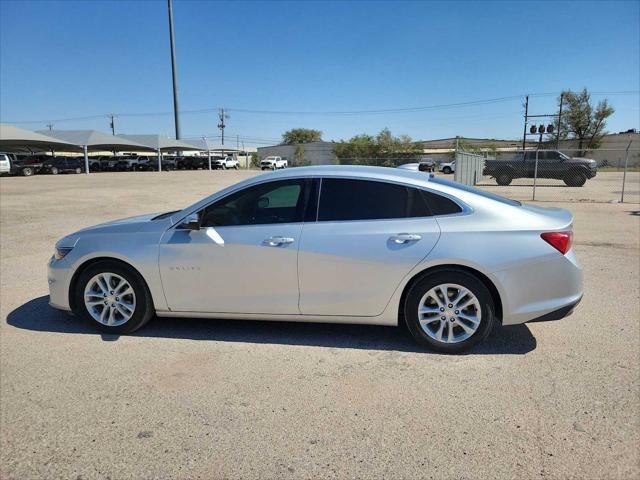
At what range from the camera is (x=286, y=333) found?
14.4 ft

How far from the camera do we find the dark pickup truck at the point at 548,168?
2405 cm

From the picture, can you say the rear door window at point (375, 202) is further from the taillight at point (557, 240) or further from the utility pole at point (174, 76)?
the utility pole at point (174, 76)

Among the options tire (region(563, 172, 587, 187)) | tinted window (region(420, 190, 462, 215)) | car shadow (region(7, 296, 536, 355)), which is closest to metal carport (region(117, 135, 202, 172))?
tire (region(563, 172, 587, 187))

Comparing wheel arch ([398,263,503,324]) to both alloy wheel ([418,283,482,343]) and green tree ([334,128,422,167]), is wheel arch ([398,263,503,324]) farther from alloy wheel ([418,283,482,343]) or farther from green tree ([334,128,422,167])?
green tree ([334,128,422,167])

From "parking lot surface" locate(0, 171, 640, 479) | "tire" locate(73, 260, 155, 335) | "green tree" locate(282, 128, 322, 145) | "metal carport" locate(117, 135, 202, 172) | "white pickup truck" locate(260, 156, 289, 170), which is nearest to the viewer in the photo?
"parking lot surface" locate(0, 171, 640, 479)

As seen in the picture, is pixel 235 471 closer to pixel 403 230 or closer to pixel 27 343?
pixel 403 230

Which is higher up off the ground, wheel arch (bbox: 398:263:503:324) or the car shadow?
wheel arch (bbox: 398:263:503:324)

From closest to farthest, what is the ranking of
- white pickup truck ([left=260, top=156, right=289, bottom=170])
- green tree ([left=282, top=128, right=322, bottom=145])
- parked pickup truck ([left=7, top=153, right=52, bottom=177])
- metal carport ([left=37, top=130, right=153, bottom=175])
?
parked pickup truck ([left=7, top=153, right=52, bottom=177]), metal carport ([left=37, top=130, right=153, bottom=175]), white pickup truck ([left=260, top=156, right=289, bottom=170]), green tree ([left=282, top=128, right=322, bottom=145])

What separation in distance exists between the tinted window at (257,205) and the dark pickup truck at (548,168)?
76.6 ft

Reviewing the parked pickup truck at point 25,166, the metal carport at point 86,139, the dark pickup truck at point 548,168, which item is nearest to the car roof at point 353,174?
the dark pickup truck at point 548,168

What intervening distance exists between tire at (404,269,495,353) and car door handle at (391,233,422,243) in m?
0.32

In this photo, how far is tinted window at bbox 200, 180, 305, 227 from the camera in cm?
414

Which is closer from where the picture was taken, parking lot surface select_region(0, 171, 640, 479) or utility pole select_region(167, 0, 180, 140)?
parking lot surface select_region(0, 171, 640, 479)

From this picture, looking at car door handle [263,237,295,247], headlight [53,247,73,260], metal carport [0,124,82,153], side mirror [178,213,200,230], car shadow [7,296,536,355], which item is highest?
metal carport [0,124,82,153]
